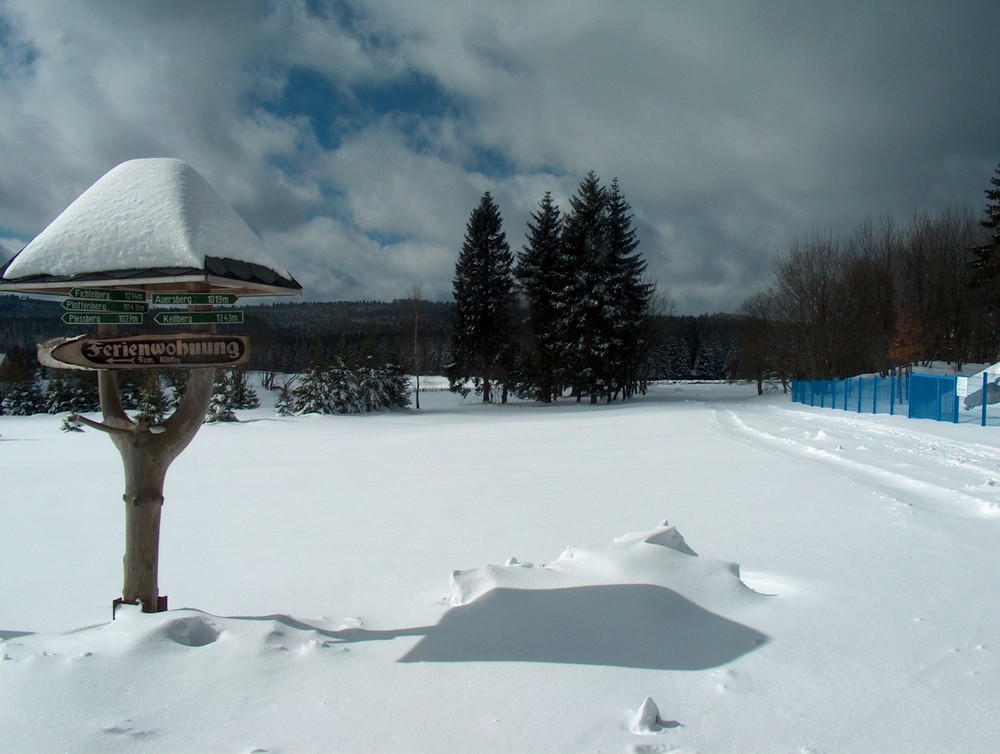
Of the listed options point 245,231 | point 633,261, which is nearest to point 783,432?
point 245,231

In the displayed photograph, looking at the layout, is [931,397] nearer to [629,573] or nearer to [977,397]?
[977,397]

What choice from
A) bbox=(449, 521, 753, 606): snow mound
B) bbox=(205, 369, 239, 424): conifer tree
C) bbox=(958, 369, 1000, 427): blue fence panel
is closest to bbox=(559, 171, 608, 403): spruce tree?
bbox=(205, 369, 239, 424): conifer tree

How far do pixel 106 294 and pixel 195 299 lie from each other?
0.58m

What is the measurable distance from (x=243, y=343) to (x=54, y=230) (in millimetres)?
1400

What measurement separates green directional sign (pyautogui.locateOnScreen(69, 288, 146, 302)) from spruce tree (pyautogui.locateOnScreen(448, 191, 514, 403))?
1521 inches

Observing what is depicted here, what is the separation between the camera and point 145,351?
426cm

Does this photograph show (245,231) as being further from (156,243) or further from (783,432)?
(783,432)

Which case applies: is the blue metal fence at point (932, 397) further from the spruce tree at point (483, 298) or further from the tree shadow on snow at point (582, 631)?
the spruce tree at point (483, 298)

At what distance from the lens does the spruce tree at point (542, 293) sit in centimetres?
4306

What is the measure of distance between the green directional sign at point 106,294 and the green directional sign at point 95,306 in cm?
2

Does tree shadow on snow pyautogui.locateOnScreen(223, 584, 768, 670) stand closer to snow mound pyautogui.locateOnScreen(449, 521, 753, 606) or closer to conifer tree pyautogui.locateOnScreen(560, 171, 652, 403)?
snow mound pyautogui.locateOnScreen(449, 521, 753, 606)

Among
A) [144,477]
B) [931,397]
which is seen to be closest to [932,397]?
[931,397]

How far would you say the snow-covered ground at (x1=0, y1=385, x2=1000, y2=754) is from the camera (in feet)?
9.53

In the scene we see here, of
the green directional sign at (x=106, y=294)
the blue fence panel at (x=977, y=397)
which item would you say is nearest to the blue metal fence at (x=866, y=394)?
the blue fence panel at (x=977, y=397)
